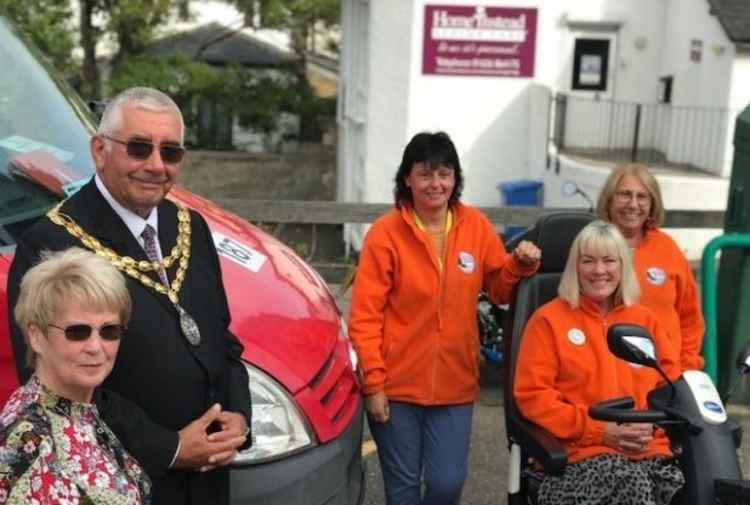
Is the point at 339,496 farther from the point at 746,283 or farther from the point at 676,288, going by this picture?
the point at 746,283

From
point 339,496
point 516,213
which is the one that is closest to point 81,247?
point 339,496

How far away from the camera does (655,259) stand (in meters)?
3.81

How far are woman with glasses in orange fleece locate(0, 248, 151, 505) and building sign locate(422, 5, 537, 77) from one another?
10.8 meters

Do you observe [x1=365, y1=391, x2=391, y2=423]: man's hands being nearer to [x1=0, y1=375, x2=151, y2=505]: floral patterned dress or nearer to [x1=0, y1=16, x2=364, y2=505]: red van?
[x1=0, y1=16, x2=364, y2=505]: red van

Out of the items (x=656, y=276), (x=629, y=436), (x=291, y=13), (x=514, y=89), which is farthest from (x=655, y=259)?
(x=291, y=13)

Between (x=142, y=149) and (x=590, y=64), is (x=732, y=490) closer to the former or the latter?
(x=142, y=149)

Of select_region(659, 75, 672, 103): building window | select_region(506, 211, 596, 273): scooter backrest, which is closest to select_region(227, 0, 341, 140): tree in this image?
select_region(659, 75, 672, 103): building window

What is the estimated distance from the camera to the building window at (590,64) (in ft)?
45.6

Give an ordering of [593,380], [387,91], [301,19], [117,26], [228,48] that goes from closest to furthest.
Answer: [593,380] → [387,91] → [117,26] → [301,19] → [228,48]

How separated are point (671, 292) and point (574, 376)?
2.43 feet

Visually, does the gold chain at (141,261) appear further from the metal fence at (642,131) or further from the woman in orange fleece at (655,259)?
the metal fence at (642,131)

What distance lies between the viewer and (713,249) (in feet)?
16.0

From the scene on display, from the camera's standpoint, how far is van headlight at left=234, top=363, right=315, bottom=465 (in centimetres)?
293

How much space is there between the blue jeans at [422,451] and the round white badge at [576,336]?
53cm
